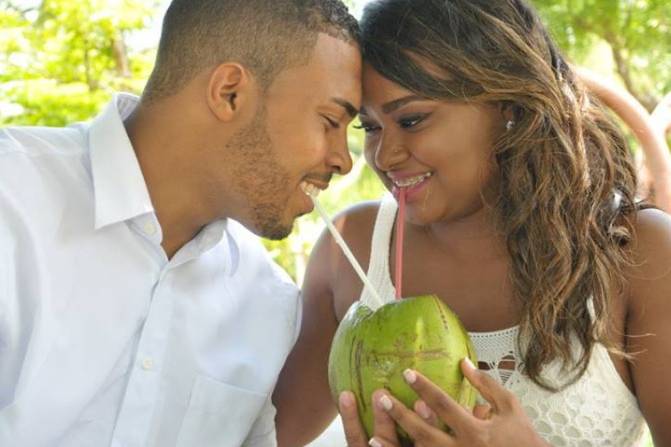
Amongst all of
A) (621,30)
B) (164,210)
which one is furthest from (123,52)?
(164,210)

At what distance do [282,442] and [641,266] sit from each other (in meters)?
0.81

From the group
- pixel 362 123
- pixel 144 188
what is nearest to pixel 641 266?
pixel 362 123

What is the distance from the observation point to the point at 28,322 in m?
1.57

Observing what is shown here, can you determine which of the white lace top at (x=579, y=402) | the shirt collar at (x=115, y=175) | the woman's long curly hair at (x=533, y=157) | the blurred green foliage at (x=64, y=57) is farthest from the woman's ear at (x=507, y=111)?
the blurred green foliage at (x=64, y=57)

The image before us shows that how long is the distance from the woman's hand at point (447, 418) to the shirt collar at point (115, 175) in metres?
0.52

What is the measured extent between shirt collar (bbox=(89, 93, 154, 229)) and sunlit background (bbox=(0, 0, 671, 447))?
9.58ft

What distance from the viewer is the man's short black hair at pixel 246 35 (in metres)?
1.68

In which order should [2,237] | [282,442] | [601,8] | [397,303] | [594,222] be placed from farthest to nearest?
[601,8]
[282,442]
[594,222]
[2,237]
[397,303]

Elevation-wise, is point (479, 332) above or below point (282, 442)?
above

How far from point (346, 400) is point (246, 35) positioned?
67cm

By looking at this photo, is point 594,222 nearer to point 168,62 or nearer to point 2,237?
point 168,62

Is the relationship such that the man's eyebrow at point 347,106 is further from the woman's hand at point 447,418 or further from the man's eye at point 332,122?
the woman's hand at point 447,418

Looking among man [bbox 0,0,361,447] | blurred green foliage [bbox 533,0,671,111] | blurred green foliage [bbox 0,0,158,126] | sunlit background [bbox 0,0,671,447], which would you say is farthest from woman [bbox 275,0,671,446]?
blurred green foliage [bbox 0,0,158,126]

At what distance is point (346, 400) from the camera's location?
4.53 feet
